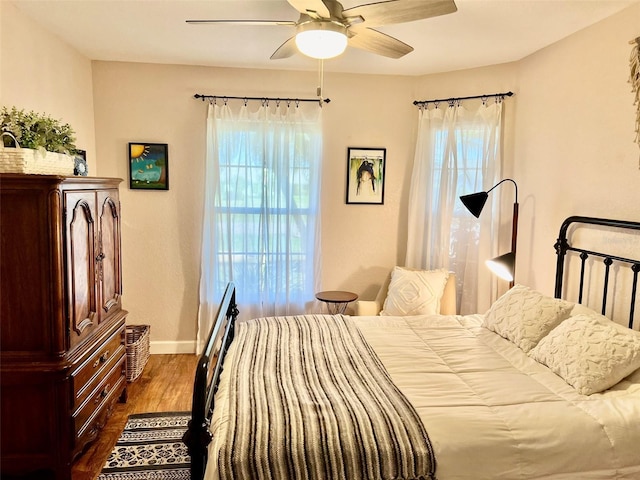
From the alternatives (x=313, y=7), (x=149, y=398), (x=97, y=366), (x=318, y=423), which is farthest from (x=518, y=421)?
(x=149, y=398)

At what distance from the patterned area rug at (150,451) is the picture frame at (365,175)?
2.29 m

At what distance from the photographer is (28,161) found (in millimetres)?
2146

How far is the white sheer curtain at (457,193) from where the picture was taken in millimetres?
3799

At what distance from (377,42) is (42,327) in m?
2.23

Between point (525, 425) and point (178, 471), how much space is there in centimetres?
178

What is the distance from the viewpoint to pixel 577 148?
2.95 m

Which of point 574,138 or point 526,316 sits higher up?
point 574,138

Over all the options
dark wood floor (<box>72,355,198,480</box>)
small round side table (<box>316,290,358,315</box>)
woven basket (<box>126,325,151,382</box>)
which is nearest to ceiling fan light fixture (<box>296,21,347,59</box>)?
small round side table (<box>316,290,358,315</box>)

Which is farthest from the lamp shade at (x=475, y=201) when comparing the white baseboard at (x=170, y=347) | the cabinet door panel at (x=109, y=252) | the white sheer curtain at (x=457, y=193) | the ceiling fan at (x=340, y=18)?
the white baseboard at (x=170, y=347)

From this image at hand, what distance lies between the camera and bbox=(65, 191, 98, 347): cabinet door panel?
91.5 inches

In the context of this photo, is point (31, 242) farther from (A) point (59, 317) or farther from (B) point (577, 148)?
(B) point (577, 148)

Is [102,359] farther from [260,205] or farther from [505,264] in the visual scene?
[505,264]

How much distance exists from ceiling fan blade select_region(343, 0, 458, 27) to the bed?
60.2 inches

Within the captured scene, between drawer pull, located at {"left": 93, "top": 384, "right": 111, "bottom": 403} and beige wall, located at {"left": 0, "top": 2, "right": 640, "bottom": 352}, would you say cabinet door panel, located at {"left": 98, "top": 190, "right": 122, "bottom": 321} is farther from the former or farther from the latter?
beige wall, located at {"left": 0, "top": 2, "right": 640, "bottom": 352}
